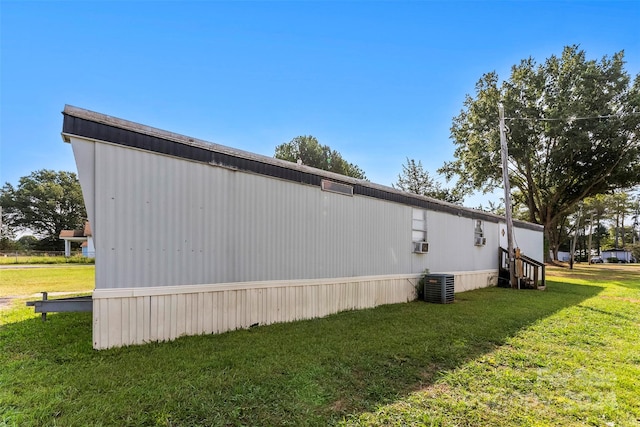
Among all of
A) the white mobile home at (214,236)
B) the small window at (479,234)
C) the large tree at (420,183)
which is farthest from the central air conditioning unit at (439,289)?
the large tree at (420,183)

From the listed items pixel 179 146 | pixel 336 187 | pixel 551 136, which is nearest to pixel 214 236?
pixel 179 146

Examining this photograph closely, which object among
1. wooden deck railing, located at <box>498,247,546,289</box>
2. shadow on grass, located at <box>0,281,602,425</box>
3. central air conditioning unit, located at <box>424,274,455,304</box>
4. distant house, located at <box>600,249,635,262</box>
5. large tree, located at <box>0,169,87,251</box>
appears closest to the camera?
shadow on grass, located at <box>0,281,602,425</box>

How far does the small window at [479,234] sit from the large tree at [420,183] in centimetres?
1456

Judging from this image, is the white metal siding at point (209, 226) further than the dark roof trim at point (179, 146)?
Yes

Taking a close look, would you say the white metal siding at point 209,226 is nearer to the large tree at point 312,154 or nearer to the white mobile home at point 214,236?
the white mobile home at point 214,236

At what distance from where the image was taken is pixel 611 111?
60.4ft

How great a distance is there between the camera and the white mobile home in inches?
159

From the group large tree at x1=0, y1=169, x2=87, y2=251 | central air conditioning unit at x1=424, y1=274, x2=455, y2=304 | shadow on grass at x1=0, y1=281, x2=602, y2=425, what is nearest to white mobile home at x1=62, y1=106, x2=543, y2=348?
shadow on grass at x1=0, y1=281, x2=602, y2=425

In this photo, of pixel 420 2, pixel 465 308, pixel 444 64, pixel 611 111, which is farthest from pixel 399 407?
pixel 611 111

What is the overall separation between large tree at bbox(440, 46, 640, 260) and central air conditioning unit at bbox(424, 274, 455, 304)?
51.1 ft

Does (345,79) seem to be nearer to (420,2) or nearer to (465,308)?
(420,2)

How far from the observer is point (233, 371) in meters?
3.42

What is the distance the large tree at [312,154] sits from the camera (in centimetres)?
3011

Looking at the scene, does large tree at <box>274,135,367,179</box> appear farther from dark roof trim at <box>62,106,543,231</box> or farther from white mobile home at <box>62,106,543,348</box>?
dark roof trim at <box>62,106,543,231</box>
